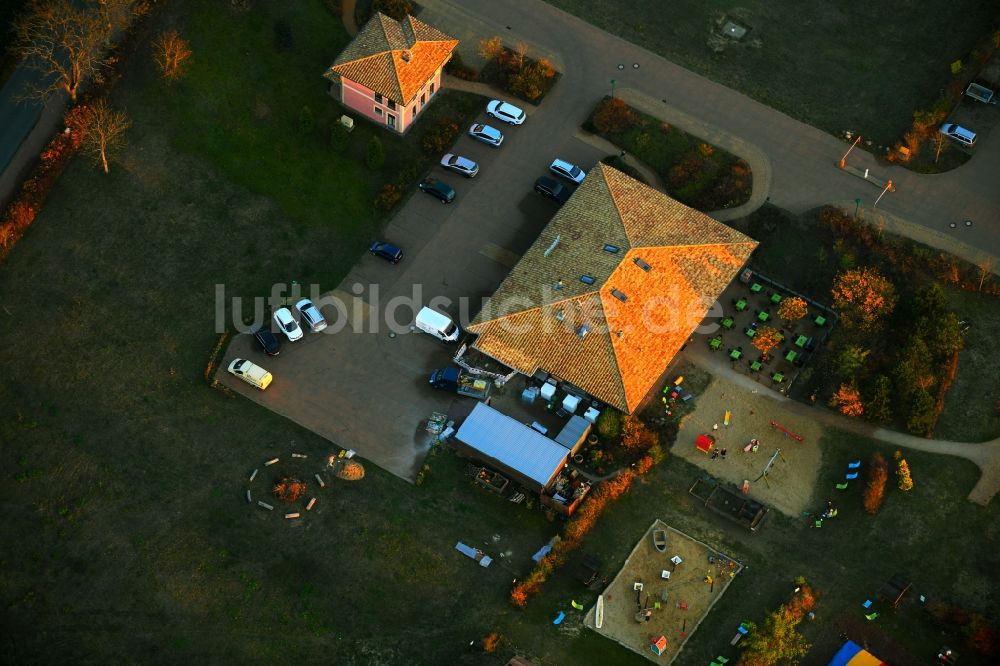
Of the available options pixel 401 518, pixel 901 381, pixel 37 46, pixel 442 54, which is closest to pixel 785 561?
pixel 901 381

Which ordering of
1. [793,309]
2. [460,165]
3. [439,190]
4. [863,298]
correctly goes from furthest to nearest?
[460,165]
[439,190]
[863,298]
[793,309]

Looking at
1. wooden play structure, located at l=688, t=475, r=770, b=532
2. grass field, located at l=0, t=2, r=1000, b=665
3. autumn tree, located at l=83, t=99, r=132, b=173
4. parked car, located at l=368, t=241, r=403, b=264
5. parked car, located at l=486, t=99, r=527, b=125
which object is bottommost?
grass field, located at l=0, t=2, r=1000, b=665

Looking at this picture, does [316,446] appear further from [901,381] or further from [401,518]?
[901,381]

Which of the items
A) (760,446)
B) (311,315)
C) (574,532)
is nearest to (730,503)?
(760,446)

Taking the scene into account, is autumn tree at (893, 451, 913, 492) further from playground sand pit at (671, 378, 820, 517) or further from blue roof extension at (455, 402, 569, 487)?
blue roof extension at (455, 402, 569, 487)

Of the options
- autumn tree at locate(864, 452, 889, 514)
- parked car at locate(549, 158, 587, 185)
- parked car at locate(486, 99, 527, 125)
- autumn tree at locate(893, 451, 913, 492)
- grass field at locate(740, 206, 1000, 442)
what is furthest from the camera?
parked car at locate(486, 99, 527, 125)

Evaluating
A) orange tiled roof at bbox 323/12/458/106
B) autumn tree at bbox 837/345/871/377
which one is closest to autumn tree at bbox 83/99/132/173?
orange tiled roof at bbox 323/12/458/106

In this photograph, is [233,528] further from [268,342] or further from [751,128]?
[751,128]
